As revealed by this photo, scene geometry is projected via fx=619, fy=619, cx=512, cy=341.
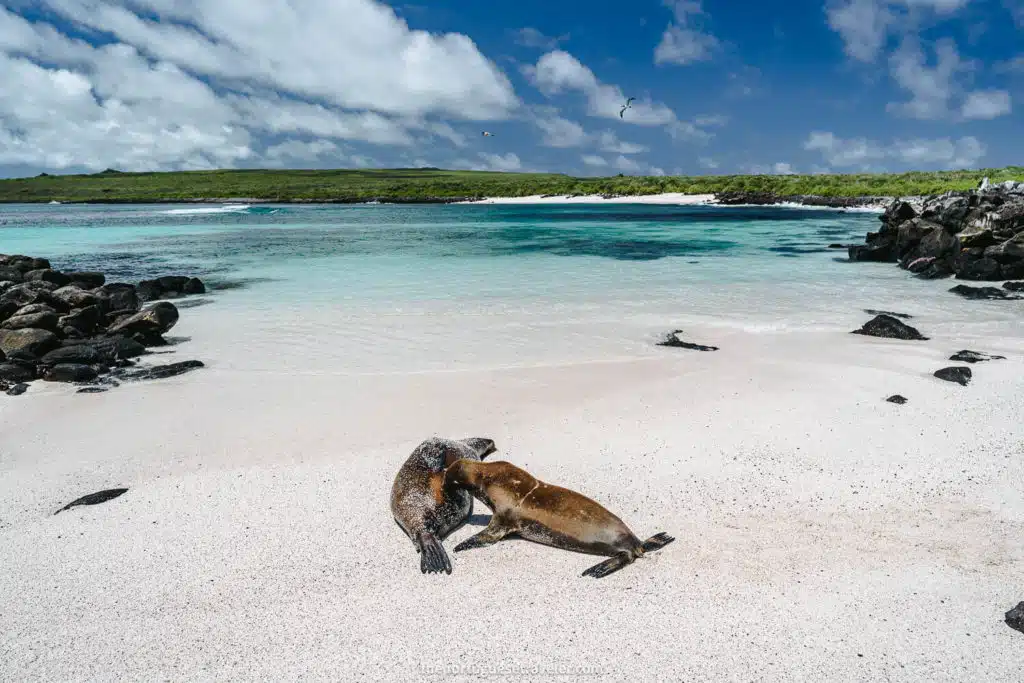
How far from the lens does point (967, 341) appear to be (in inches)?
371

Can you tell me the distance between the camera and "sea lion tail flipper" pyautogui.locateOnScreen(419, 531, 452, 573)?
3979 mm

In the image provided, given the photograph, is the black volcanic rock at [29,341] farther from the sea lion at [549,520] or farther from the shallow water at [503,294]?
the sea lion at [549,520]

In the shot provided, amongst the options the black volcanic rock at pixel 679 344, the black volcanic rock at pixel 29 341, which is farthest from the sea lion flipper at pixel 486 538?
the black volcanic rock at pixel 29 341

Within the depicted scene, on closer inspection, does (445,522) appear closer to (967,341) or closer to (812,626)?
(812,626)

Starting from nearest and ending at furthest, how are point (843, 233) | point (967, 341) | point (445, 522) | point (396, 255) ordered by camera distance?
point (445, 522), point (967, 341), point (396, 255), point (843, 233)

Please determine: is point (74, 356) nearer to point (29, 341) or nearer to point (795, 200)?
point (29, 341)

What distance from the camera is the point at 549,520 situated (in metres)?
4.23

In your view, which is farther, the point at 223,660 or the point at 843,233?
the point at 843,233

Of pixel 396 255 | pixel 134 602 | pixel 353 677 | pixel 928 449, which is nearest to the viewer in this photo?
pixel 353 677

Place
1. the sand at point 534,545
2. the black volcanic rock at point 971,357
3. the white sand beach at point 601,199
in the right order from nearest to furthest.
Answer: the sand at point 534,545, the black volcanic rock at point 971,357, the white sand beach at point 601,199

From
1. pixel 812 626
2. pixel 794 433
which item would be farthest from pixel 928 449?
pixel 812 626

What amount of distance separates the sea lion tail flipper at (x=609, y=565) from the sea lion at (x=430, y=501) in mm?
909

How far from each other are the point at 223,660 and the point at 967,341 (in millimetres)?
10599

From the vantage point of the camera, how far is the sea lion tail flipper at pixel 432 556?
3.98 metres
